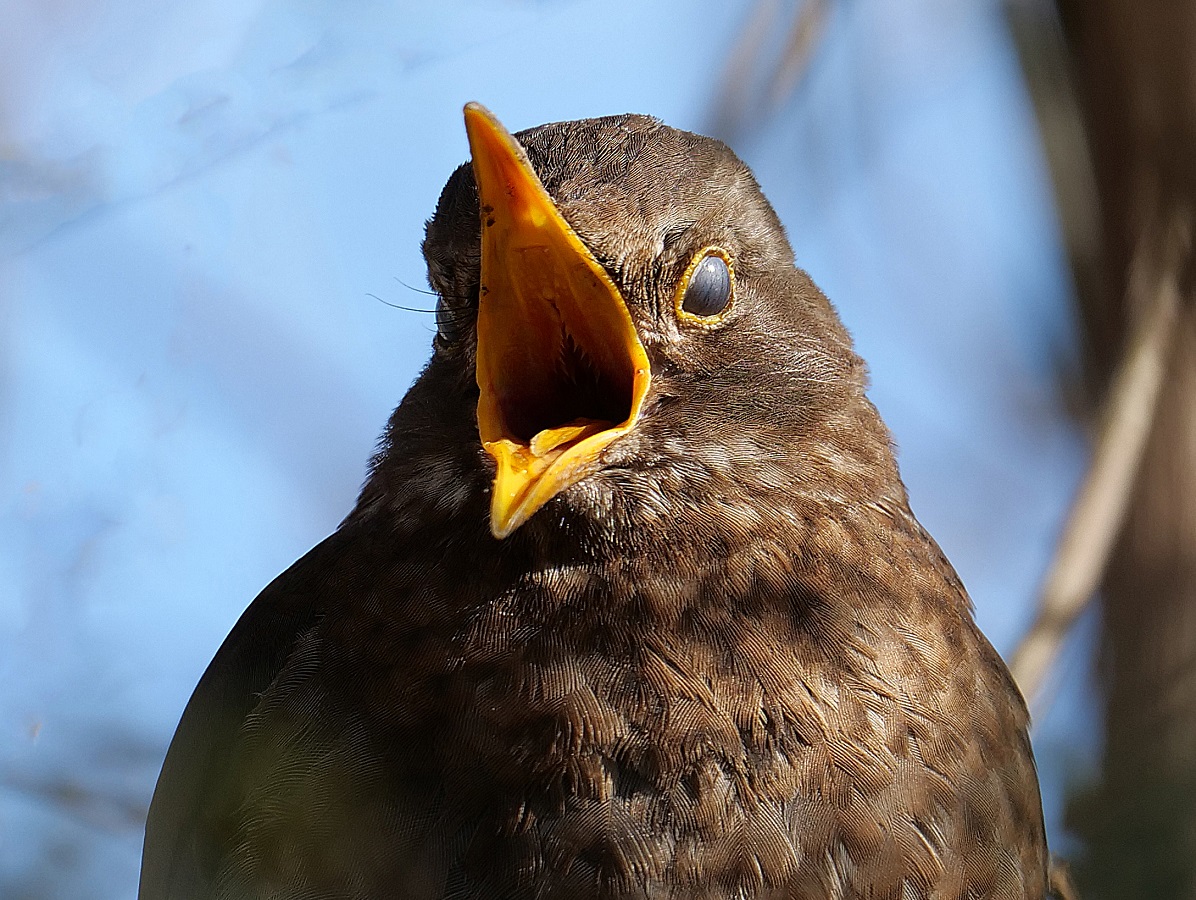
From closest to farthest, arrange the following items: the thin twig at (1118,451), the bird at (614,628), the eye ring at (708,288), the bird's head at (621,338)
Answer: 1. the bird at (614,628)
2. the bird's head at (621,338)
3. the eye ring at (708,288)
4. the thin twig at (1118,451)

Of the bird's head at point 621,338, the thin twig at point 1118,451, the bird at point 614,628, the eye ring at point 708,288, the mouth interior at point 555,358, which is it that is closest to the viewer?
the bird at point 614,628

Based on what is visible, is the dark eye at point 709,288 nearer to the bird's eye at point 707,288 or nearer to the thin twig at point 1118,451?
the bird's eye at point 707,288

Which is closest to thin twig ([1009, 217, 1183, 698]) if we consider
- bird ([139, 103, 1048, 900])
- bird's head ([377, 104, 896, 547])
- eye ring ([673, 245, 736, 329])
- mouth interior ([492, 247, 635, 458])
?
bird ([139, 103, 1048, 900])

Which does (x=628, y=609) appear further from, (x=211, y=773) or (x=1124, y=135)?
(x=1124, y=135)

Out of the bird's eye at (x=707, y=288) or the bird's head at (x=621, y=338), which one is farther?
the bird's eye at (x=707, y=288)

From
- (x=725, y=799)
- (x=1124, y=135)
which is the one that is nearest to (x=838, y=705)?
(x=725, y=799)

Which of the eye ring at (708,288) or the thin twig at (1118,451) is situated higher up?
the eye ring at (708,288)

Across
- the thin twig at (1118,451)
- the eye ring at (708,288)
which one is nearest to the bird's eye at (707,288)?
the eye ring at (708,288)

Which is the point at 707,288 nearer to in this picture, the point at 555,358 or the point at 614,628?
the point at 555,358
